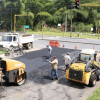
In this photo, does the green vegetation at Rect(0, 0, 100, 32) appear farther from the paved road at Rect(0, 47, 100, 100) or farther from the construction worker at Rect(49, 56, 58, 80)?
A: the construction worker at Rect(49, 56, 58, 80)

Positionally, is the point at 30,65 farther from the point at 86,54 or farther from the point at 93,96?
the point at 93,96

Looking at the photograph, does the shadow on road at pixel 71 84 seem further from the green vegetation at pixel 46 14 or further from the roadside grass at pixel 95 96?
the green vegetation at pixel 46 14

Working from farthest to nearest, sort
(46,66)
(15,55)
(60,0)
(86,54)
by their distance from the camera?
(60,0) < (15,55) < (46,66) < (86,54)

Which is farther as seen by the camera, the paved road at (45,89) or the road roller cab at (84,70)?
the road roller cab at (84,70)

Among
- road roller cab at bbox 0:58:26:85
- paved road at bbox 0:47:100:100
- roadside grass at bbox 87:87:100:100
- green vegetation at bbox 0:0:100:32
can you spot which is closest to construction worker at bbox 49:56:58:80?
paved road at bbox 0:47:100:100

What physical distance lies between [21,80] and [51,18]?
230ft

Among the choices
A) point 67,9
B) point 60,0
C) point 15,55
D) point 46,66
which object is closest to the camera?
point 46,66

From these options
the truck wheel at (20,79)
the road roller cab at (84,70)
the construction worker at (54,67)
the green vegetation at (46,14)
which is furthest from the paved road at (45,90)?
the green vegetation at (46,14)

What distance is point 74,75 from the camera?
11203 millimetres

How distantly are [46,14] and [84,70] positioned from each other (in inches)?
2791

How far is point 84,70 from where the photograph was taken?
11.0 m

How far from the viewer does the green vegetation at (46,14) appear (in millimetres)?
73500

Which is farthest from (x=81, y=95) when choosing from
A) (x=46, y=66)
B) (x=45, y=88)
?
(x=46, y=66)

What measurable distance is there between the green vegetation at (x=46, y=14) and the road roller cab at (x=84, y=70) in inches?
2358
